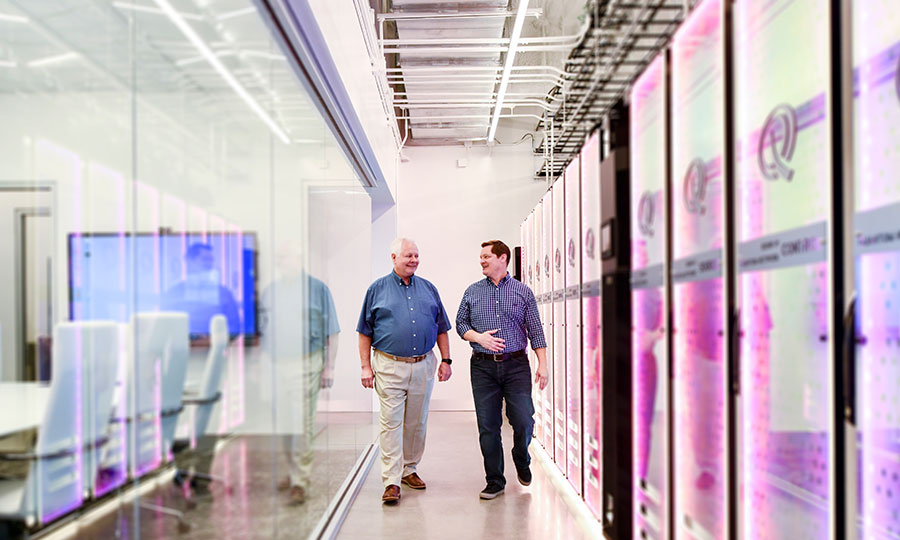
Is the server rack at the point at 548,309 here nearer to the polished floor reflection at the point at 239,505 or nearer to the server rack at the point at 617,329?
the server rack at the point at 617,329

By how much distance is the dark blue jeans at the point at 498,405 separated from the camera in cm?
463

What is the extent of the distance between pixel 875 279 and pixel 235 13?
1.97m

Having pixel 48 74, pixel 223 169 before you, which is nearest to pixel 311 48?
pixel 223 169

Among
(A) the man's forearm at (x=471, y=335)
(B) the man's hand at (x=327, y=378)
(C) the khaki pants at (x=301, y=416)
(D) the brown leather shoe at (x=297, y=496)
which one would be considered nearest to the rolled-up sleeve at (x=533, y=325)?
(A) the man's forearm at (x=471, y=335)

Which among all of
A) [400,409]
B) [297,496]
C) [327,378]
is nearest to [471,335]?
[400,409]

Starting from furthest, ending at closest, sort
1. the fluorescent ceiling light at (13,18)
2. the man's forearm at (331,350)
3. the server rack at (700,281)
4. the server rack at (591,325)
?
the man's forearm at (331,350)
the server rack at (591,325)
the server rack at (700,281)
the fluorescent ceiling light at (13,18)

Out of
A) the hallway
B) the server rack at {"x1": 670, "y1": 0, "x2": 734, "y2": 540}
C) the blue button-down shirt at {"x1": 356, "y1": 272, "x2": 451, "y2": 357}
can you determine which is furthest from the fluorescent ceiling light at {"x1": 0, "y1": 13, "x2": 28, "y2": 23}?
the blue button-down shirt at {"x1": 356, "y1": 272, "x2": 451, "y2": 357}

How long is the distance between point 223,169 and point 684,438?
174cm

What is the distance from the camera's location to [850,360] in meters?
1.53

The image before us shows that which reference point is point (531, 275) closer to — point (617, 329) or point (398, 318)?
point (398, 318)

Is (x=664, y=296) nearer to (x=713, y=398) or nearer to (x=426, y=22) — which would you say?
(x=713, y=398)

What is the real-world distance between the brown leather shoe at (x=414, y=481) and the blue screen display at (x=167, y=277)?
2.74m

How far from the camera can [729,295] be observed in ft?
6.59

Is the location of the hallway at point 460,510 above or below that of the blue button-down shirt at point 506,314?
below
